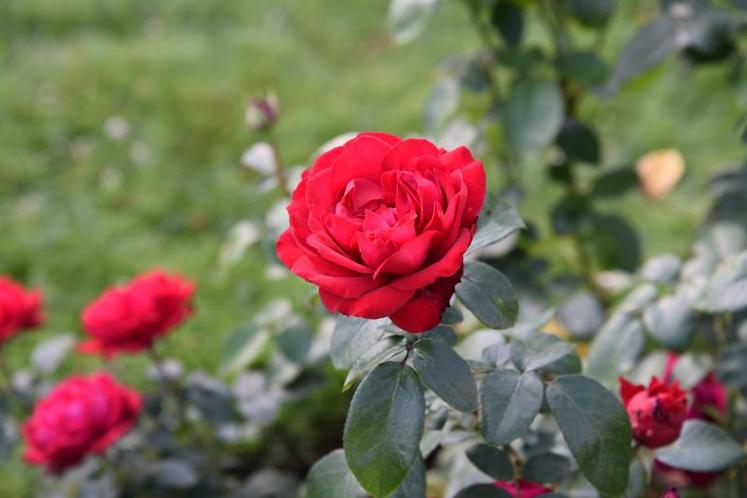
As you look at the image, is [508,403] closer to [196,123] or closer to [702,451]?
[702,451]

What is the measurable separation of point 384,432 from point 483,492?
0.49 feet

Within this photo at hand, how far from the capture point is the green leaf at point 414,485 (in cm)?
76

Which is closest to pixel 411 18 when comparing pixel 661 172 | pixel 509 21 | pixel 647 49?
pixel 509 21

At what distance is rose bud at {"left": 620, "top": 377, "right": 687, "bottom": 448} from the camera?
78 centimetres

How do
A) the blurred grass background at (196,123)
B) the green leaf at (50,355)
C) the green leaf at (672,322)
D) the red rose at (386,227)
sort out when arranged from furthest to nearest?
the blurred grass background at (196,123) < the green leaf at (50,355) < the green leaf at (672,322) < the red rose at (386,227)

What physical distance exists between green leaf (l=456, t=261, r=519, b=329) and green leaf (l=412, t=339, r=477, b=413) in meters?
0.04

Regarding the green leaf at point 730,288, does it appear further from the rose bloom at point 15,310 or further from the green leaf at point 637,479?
the rose bloom at point 15,310

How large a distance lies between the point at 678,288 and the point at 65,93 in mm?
2210

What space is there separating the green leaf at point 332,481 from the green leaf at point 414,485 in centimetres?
3

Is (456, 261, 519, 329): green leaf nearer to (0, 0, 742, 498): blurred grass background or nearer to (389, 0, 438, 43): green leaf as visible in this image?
(389, 0, 438, 43): green leaf

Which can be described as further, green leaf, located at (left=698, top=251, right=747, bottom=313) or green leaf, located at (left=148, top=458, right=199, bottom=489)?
green leaf, located at (left=148, top=458, right=199, bottom=489)

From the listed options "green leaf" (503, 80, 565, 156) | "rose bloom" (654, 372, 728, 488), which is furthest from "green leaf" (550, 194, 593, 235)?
"rose bloom" (654, 372, 728, 488)

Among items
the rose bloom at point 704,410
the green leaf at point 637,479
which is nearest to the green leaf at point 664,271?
the rose bloom at point 704,410

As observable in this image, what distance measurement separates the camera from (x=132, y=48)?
2.95 m
